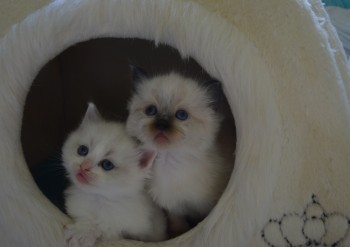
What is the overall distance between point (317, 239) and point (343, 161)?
0.22 metres

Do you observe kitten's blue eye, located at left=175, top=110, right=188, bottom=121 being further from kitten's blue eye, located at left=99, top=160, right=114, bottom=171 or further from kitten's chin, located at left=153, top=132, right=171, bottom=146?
kitten's blue eye, located at left=99, top=160, right=114, bottom=171

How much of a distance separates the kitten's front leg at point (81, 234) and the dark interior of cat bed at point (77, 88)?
0.46 meters

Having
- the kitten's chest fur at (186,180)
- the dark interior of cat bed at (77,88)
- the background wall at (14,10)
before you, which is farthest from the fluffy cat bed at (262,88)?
the dark interior of cat bed at (77,88)

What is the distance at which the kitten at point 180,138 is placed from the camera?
1.13 metres

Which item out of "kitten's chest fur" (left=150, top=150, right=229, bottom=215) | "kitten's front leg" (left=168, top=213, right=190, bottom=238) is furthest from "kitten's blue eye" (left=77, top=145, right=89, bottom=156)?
"kitten's front leg" (left=168, top=213, right=190, bottom=238)

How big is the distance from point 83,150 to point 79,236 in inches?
10.0

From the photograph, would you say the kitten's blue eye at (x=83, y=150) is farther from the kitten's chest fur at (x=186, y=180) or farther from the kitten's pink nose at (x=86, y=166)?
the kitten's chest fur at (x=186, y=180)

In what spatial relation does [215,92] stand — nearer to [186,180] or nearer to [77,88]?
[186,180]

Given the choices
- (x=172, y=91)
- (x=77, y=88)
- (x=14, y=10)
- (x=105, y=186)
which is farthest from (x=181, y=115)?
(x=77, y=88)

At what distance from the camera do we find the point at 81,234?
1126mm

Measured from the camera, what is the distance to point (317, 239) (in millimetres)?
1045

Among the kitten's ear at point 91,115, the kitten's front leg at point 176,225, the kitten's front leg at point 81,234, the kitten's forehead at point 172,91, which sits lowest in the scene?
the kitten's front leg at point 176,225

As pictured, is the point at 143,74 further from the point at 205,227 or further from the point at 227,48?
the point at 205,227

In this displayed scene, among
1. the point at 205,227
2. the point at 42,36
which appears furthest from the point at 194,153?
the point at 42,36
